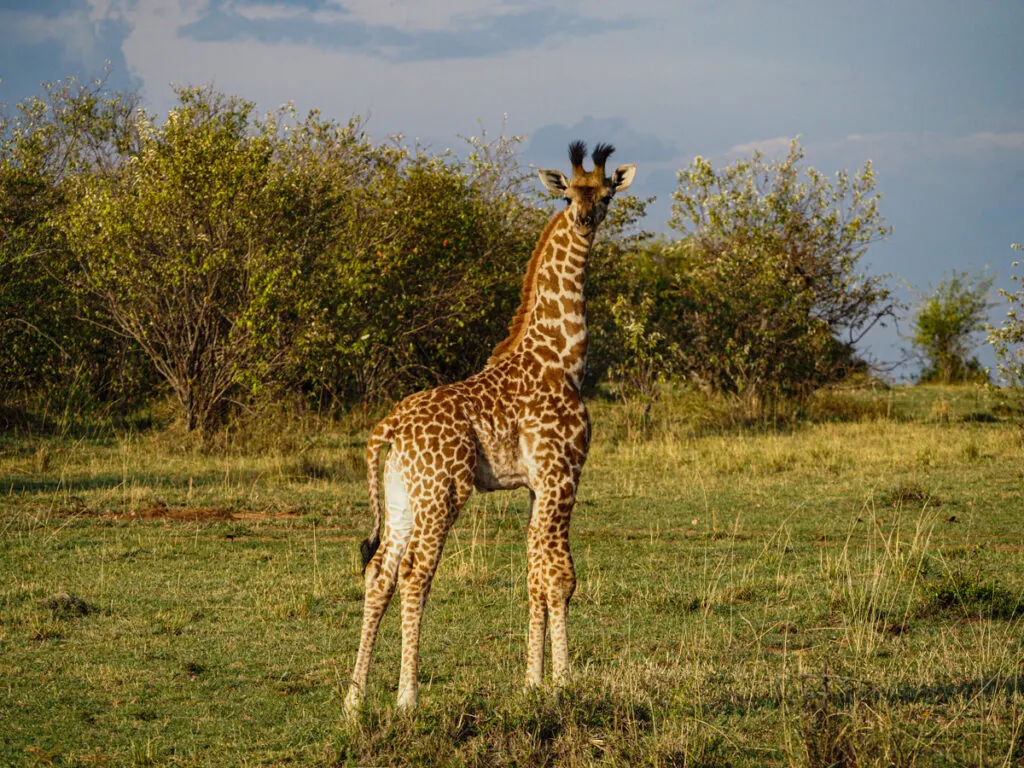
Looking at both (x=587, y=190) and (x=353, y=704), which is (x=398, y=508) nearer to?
(x=353, y=704)

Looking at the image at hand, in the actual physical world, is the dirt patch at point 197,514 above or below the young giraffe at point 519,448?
below

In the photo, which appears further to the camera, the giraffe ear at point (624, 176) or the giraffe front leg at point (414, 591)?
the giraffe ear at point (624, 176)

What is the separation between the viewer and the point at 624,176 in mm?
7266

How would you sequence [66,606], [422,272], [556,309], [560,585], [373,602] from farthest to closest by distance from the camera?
[422,272] < [66,606] < [556,309] < [560,585] < [373,602]

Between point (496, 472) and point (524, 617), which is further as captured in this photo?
point (524, 617)

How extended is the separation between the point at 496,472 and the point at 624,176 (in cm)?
201

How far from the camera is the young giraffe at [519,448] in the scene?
618cm

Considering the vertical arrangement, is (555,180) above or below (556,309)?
above

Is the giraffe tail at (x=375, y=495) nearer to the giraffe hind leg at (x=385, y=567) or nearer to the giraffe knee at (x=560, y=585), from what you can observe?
the giraffe hind leg at (x=385, y=567)

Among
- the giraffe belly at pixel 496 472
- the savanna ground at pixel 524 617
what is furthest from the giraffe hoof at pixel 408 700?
the giraffe belly at pixel 496 472

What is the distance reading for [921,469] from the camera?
16.2m

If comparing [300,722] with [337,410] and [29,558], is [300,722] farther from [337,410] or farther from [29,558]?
[337,410]

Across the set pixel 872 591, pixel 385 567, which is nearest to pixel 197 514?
pixel 872 591

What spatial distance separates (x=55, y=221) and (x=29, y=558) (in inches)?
343
